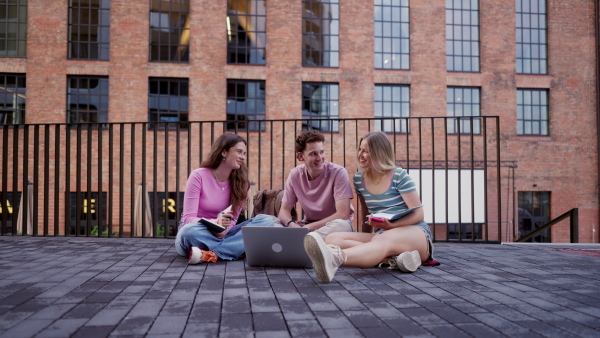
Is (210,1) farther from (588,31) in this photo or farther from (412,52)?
(588,31)

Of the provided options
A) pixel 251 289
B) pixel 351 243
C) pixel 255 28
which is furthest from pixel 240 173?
pixel 255 28

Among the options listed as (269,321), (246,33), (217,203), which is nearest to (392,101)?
(246,33)

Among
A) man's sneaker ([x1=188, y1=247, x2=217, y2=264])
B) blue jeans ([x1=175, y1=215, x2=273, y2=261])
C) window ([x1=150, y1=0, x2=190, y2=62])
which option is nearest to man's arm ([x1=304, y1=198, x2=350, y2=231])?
blue jeans ([x1=175, y1=215, x2=273, y2=261])

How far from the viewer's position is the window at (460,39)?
1658cm

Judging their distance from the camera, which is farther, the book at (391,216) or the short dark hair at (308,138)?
the short dark hair at (308,138)

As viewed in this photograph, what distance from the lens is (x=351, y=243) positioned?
3.35 meters

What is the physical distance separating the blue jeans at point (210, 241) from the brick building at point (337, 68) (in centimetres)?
1131

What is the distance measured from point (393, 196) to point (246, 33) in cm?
1348

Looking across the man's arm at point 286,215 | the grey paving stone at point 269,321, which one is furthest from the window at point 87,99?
the grey paving stone at point 269,321

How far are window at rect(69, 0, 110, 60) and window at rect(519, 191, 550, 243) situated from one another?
15373 millimetres

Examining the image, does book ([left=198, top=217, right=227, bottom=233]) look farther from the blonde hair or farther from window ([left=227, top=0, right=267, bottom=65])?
window ([left=227, top=0, right=267, bottom=65])

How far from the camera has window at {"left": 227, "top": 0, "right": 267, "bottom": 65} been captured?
51.6 ft

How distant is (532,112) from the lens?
16844 mm

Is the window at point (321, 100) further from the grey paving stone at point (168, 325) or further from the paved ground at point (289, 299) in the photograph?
the grey paving stone at point (168, 325)
